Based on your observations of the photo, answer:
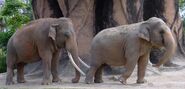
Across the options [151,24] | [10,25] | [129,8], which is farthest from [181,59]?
[10,25]

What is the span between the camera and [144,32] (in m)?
10.4

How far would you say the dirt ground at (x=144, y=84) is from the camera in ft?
33.6

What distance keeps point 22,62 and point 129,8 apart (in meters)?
3.24

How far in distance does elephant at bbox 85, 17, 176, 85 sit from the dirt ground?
31 centimetres

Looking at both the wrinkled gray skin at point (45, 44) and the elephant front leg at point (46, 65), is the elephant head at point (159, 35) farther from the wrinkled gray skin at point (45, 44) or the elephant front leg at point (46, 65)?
the elephant front leg at point (46, 65)

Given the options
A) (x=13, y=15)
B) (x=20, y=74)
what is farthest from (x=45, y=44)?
(x=13, y=15)

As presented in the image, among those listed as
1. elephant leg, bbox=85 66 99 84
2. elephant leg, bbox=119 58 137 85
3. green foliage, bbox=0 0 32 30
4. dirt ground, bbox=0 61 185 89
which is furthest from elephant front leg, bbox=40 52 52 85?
green foliage, bbox=0 0 32 30

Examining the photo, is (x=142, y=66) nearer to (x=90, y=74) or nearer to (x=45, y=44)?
(x=90, y=74)

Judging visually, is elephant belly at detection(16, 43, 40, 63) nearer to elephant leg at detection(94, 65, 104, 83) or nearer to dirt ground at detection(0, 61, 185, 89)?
dirt ground at detection(0, 61, 185, 89)

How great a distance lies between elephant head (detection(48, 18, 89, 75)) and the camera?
10.9m

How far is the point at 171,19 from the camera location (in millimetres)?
15133

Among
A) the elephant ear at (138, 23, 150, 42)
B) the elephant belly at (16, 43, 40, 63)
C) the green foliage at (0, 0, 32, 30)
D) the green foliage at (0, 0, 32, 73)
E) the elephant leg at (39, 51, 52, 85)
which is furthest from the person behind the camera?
the green foliage at (0, 0, 32, 30)

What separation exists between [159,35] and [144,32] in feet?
1.03

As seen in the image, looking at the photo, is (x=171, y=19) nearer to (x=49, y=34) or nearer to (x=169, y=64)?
(x=169, y=64)
